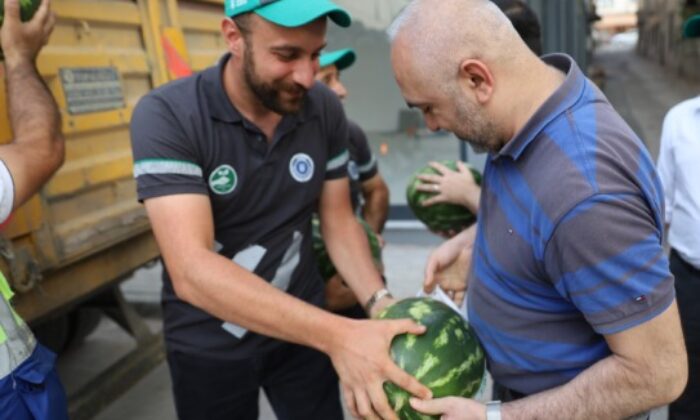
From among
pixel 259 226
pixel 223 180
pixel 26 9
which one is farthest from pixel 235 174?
pixel 26 9

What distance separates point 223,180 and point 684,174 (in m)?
2.02

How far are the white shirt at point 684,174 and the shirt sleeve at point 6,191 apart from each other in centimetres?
266

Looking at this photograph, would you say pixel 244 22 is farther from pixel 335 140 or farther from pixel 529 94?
pixel 529 94

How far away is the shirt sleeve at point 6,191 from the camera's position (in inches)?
73.3

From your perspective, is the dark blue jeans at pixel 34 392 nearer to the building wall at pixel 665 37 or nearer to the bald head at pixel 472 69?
the bald head at pixel 472 69

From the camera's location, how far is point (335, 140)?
2670 millimetres

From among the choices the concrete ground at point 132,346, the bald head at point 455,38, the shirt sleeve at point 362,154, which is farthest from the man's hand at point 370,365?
the concrete ground at point 132,346

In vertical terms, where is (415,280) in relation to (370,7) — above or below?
below

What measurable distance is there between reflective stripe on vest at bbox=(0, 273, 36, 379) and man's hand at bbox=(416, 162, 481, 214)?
187cm

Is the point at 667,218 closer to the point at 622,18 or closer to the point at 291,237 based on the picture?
the point at 291,237

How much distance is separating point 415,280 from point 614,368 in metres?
4.72

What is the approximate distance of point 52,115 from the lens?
2.19 meters

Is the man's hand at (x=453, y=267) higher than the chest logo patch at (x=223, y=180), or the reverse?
the chest logo patch at (x=223, y=180)

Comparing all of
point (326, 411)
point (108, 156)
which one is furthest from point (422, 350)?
point (108, 156)
